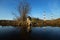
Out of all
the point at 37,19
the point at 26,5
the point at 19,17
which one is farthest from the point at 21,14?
the point at 37,19

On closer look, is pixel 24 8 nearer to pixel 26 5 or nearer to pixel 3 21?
pixel 26 5

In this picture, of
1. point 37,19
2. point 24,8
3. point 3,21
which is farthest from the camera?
point 3,21

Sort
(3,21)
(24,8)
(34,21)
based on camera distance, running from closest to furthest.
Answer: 1. (24,8)
2. (34,21)
3. (3,21)

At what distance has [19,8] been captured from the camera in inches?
1247

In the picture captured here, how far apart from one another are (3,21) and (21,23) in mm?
14918

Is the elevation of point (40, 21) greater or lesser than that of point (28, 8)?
lesser

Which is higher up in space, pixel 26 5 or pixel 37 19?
pixel 26 5

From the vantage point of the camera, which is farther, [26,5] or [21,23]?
[26,5]

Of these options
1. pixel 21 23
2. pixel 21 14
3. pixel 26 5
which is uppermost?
pixel 26 5

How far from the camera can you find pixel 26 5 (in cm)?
3244

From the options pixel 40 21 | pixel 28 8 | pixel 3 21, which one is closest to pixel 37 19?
pixel 40 21

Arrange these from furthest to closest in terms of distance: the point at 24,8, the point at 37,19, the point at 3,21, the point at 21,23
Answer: the point at 3,21 → the point at 37,19 → the point at 24,8 → the point at 21,23

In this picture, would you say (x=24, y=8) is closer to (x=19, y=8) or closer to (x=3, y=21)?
(x=19, y=8)

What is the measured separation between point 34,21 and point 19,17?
614 centimetres
